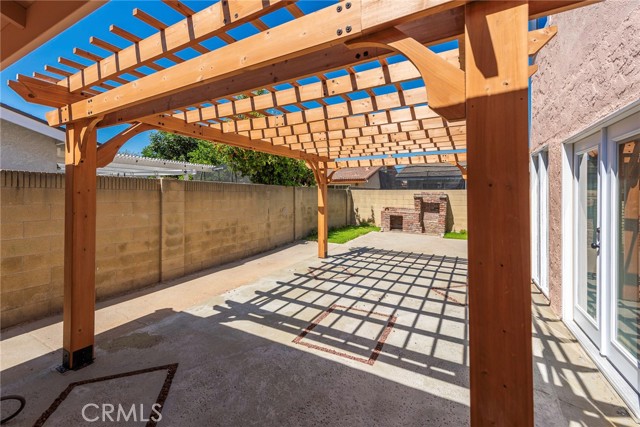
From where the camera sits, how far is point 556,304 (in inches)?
159

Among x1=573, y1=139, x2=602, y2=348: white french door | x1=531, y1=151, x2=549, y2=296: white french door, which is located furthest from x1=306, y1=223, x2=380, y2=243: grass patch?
x1=573, y1=139, x2=602, y2=348: white french door

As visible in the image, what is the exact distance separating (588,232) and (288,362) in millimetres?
3673

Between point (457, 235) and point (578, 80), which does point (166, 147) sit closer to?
point (457, 235)

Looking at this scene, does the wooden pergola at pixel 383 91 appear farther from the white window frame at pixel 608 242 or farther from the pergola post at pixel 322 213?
the pergola post at pixel 322 213

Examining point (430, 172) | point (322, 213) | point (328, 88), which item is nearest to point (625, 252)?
point (328, 88)

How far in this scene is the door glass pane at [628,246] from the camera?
2.37m

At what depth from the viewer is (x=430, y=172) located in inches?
889

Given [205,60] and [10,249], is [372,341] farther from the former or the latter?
[10,249]

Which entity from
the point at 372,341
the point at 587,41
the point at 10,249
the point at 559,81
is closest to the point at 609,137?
the point at 587,41

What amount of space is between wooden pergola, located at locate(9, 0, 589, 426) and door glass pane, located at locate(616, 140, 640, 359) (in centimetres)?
142

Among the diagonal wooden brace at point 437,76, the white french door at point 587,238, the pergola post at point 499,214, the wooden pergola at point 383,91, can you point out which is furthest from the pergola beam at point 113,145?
the white french door at point 587,238

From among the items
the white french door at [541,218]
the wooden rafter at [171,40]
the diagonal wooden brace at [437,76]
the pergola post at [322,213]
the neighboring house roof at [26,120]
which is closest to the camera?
the diagonal wooden brace at [437,76]

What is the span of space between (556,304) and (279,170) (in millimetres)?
9011

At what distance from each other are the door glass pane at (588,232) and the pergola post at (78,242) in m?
5.19
